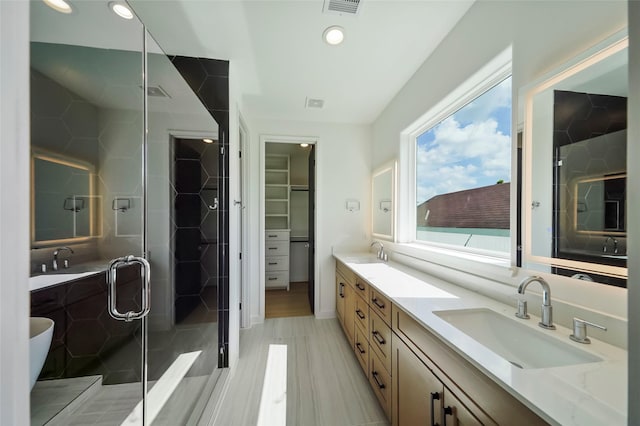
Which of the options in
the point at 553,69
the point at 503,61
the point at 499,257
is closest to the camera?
the point at 553,69

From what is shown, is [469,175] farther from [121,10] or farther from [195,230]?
[121,10]

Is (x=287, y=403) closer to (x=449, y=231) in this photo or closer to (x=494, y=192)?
(x=449, y=231)

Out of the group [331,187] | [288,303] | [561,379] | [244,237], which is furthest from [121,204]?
[288,303]

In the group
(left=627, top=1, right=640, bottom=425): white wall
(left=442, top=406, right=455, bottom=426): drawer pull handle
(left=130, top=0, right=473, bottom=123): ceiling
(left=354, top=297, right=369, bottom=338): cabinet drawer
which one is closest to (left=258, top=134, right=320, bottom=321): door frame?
(left=130, top=0, right=473, bottom=123): ceiling

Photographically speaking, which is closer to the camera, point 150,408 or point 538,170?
point 538,170

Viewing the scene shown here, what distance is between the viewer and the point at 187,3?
143 cm

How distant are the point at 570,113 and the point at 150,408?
2597 mm

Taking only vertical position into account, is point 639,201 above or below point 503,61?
below

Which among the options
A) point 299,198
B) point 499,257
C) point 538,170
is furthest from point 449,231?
point 299,198

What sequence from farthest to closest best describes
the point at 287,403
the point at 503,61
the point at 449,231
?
the point at 449,231 < the point at 287,403 < the point at 503,61

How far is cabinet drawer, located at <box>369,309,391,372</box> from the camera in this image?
1431mm

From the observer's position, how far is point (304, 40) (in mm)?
1723

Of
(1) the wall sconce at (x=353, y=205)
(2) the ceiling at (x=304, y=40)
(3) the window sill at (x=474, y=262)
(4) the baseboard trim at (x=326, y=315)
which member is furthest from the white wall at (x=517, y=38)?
(4) the baseboard trim at (x=326, y=315)

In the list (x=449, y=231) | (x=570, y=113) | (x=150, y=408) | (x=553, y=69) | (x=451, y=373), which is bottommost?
(x=150, y=408)
